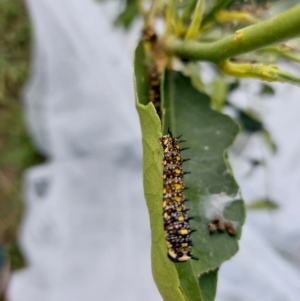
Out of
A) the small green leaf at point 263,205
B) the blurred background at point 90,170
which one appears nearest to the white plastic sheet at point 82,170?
the blurred background at point 90,170

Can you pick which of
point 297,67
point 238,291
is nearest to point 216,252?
point 238,291

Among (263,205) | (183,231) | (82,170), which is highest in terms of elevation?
(183,231)

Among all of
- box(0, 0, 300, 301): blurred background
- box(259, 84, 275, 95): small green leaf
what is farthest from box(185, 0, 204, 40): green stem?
box(0, 0, 300, 301): blurred background

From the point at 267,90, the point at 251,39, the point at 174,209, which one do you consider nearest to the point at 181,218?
the point at 174,209

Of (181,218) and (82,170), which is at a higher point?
(181,218)

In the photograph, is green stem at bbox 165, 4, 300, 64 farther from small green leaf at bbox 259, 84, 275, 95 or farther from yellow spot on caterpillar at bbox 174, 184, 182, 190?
small green leaf at bbox 259, 84, 275, 95

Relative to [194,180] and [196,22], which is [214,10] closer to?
[196,22]

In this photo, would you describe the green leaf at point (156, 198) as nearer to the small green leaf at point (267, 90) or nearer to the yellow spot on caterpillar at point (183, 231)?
the yellow spot on caterpillar at point (183, 231)

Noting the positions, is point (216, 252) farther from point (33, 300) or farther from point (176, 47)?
point (33, 300)
